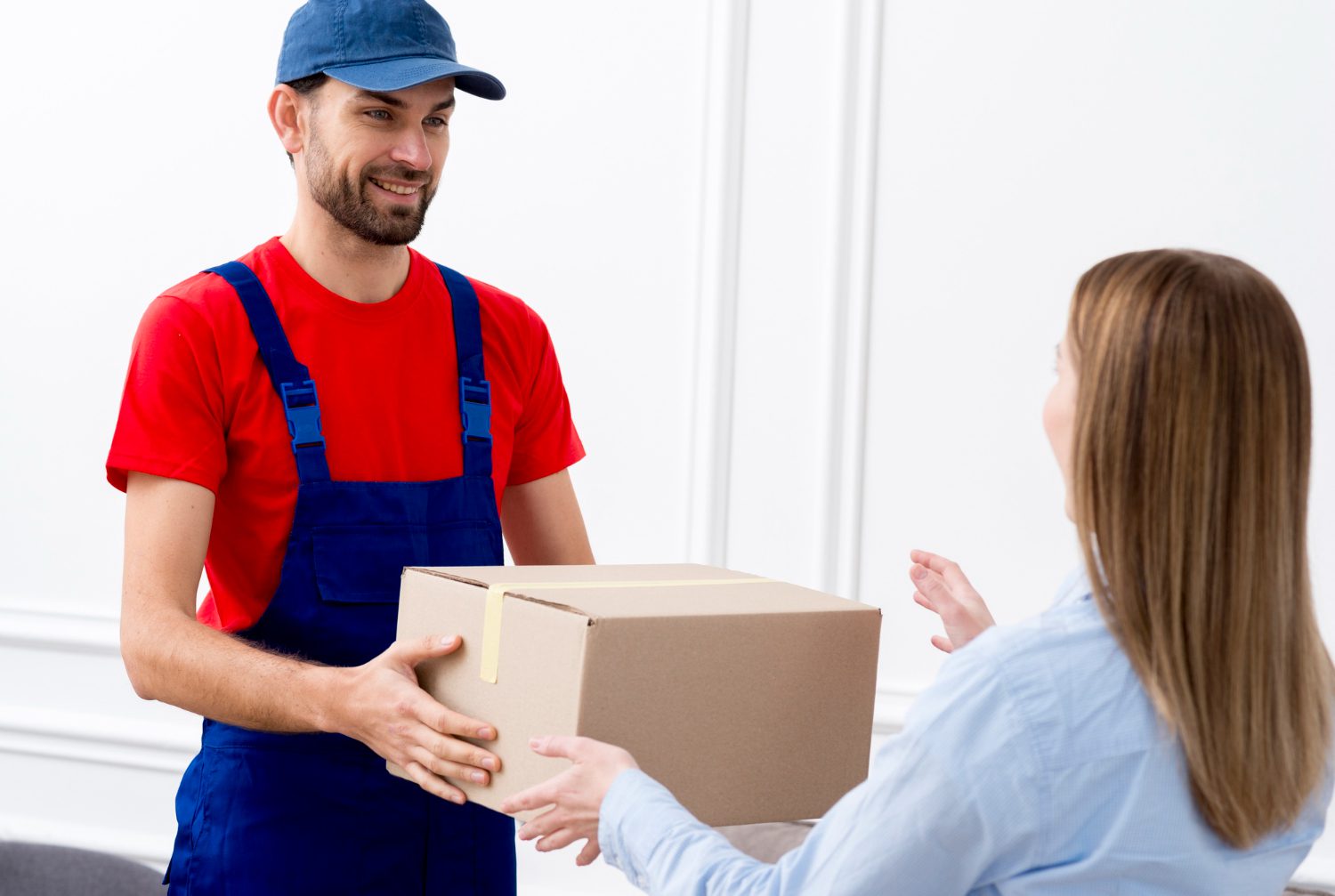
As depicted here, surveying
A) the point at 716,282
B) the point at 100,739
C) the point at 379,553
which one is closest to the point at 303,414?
the point at 379,553

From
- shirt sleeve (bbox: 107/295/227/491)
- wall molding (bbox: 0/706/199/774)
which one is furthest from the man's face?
wall molding (bbox: 0/706/199/774)

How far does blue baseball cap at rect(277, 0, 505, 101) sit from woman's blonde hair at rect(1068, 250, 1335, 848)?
85 centimetres

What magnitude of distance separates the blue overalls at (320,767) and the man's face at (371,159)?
0.14 meters

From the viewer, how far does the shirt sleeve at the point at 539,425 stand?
5.32 ft

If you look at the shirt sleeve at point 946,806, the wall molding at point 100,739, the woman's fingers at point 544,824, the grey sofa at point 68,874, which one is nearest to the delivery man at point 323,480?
the woman's fingers at point 544,824

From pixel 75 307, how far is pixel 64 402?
188 millimetres

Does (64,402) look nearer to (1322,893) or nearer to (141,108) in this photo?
(141,108)

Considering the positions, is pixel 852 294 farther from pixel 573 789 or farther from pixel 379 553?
pixel 573 789

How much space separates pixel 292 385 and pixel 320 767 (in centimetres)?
39

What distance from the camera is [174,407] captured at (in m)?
1.35

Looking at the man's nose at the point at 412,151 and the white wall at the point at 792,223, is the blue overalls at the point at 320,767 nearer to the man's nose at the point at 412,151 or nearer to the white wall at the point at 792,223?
the man's nose at the point at 412,151

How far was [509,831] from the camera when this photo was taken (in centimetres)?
148

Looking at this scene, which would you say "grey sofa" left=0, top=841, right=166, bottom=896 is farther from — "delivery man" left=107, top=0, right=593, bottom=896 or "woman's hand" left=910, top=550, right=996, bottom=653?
"woman's hand" left=910, top=550, right=996, bottom=653

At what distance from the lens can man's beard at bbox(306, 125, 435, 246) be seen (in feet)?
4.86
